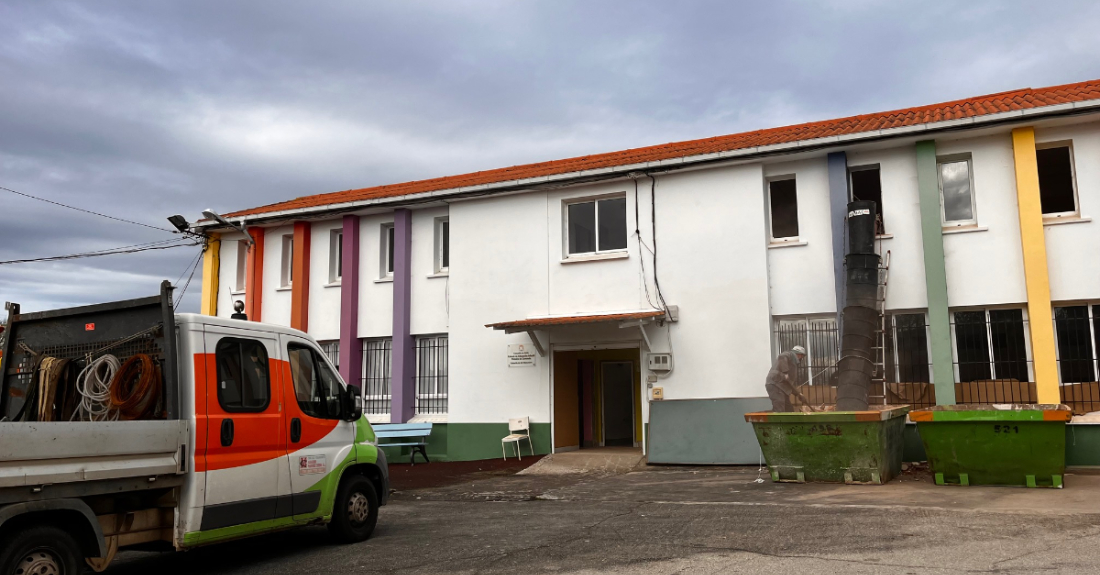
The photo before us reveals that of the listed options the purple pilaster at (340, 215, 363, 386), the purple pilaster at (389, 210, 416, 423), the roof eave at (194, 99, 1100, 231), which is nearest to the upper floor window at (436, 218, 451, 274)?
the purple pilaster at (389, 210, 416, 423)

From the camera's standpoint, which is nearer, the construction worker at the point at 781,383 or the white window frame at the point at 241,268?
the construction worker at the point at 781,383

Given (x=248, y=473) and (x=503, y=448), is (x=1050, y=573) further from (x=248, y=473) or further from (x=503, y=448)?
(x=503, y=448)

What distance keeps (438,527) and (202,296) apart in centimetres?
1372

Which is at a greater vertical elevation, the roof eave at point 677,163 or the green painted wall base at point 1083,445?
the roof eave at point 677,163

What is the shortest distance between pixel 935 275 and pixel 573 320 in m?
6.06

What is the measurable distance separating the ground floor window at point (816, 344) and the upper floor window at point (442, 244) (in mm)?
7281

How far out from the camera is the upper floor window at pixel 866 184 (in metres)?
14.8

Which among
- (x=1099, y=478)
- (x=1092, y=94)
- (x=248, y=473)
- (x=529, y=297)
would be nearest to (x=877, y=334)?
(x=1099, y=478)

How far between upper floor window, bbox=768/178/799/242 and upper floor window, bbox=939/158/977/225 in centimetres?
240

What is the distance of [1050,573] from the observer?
5.95 m

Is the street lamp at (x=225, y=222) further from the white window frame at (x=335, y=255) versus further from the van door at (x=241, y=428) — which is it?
the van door at (x=241, y=428)

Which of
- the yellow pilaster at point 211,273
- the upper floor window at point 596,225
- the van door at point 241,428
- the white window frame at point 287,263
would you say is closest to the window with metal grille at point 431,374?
the upper floor window at point 596,225

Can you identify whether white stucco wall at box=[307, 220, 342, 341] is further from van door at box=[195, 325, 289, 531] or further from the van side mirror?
van door at box=[195, 325, 289, 531]

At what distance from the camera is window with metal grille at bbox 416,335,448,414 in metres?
17.7
